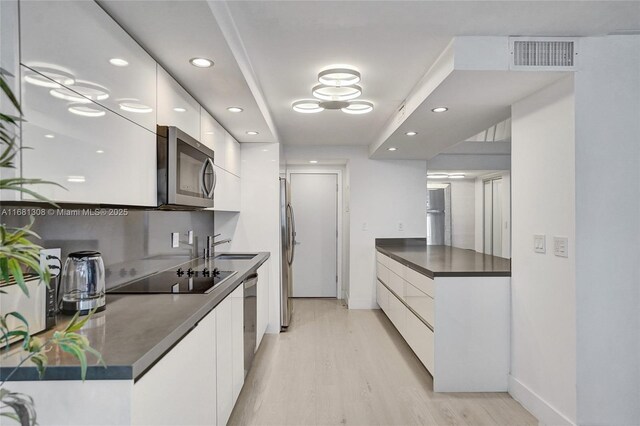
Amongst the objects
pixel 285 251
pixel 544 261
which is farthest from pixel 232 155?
pixel 544 261

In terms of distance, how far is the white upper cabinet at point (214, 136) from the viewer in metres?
2.85

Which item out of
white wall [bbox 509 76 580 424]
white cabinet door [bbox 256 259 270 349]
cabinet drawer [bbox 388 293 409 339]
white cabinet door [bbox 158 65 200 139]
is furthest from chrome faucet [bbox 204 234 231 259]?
white wall [bbox 509 76 580 424]

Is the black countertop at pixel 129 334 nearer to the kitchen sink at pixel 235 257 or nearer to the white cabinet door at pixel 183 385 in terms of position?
the white cabinet door at pixel 183 385

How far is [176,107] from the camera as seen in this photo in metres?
2.27

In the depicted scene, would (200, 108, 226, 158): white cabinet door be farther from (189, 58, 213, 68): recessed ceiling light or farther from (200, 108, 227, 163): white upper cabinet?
(189, 58, 213, 68): recessed ceiling light

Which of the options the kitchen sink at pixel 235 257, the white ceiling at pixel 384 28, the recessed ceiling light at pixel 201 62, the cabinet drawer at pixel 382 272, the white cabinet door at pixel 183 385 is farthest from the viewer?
the cabinet drawer at pixel 382 272

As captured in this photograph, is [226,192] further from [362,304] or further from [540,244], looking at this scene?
[362,304]

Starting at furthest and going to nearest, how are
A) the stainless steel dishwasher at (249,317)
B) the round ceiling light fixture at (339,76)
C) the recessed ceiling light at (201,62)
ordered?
the stainless steel dishwasher at (249,317)
the round ceiling light fixture at (339,76)
the recessed ceiling light at (201,62)

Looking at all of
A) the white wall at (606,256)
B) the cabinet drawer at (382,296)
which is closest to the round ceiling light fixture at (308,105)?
the white wall at (606,256)

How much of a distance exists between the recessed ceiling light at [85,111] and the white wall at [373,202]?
13.1ft

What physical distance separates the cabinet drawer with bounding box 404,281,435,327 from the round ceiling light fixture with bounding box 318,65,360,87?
168 cm

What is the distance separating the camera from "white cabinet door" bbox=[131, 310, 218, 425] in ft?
3.93

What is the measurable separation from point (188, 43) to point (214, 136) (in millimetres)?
1351

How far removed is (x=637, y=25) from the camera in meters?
2.04
